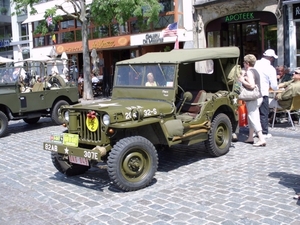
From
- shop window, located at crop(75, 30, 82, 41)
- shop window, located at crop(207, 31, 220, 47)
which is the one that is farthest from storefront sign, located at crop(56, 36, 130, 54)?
shop window, located at crop(207, 31, 220, 47)

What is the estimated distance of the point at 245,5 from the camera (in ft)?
54.2

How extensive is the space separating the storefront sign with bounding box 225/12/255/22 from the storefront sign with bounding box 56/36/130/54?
6784mm

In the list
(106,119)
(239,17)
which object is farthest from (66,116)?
(239,17)

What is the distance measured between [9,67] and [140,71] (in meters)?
5.97

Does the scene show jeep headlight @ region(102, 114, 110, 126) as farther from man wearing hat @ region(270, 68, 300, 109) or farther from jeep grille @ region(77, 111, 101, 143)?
man wearing hat @ region(270, 68, 300, 109)

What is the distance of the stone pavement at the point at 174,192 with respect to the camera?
15.2 feet

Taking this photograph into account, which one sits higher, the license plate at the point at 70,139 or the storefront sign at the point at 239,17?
the storefront sign at the point at 239,17

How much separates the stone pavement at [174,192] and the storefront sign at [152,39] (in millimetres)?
13597

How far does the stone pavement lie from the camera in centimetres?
464

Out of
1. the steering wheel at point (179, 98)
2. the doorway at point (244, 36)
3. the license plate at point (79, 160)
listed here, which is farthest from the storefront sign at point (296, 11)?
the license plate at point (79, 160)

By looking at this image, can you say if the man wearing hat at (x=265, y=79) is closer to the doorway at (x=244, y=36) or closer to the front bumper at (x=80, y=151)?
the front bumper at (x=80, y=151)

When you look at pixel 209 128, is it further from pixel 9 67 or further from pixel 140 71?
pixel 9 67

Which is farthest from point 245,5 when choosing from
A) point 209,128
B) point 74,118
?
point 74,118

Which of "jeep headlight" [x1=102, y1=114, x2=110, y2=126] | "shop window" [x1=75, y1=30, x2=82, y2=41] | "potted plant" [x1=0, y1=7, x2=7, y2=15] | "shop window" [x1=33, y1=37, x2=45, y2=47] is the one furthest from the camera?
"potted plant" [x1=0, y1=7, x2=7, y2=15]
